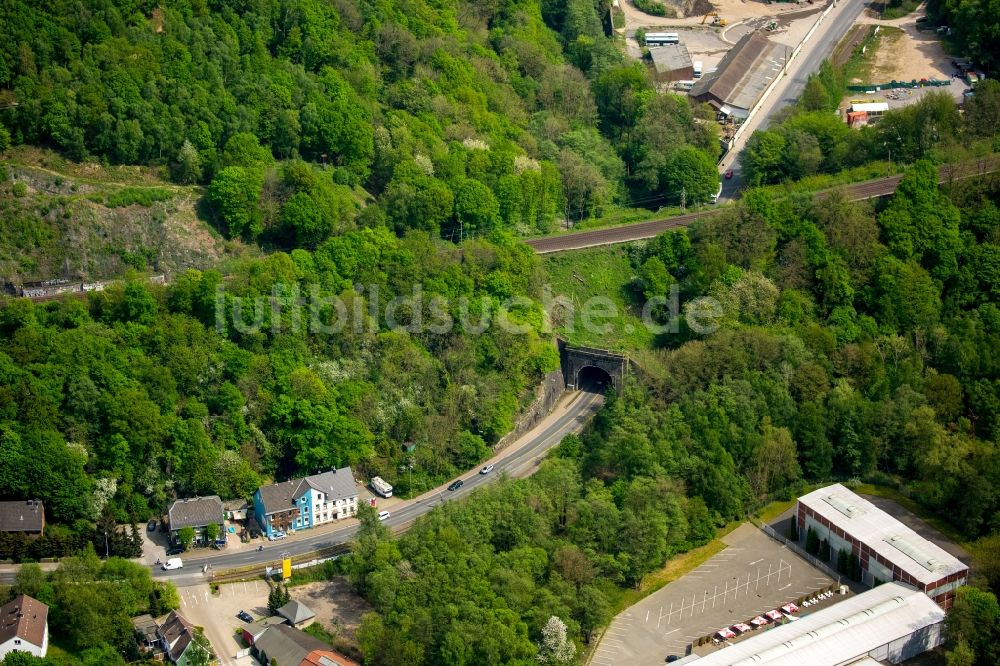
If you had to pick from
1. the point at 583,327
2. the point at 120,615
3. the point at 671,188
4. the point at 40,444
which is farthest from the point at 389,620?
the point at 671,188

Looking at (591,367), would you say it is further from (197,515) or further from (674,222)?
(197,515)

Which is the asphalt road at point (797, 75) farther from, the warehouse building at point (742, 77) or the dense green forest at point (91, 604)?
the dense green forest at point (91, 604)

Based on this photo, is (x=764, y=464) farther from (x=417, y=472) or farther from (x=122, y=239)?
(x=122, y=239)

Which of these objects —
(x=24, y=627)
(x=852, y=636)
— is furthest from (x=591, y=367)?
(x=24, y=627)

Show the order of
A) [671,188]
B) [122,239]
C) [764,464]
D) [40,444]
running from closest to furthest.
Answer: [40,444] < [764,464] < [122,239] < [671,188]

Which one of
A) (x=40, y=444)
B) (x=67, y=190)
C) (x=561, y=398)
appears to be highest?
(x=67, y=190)
